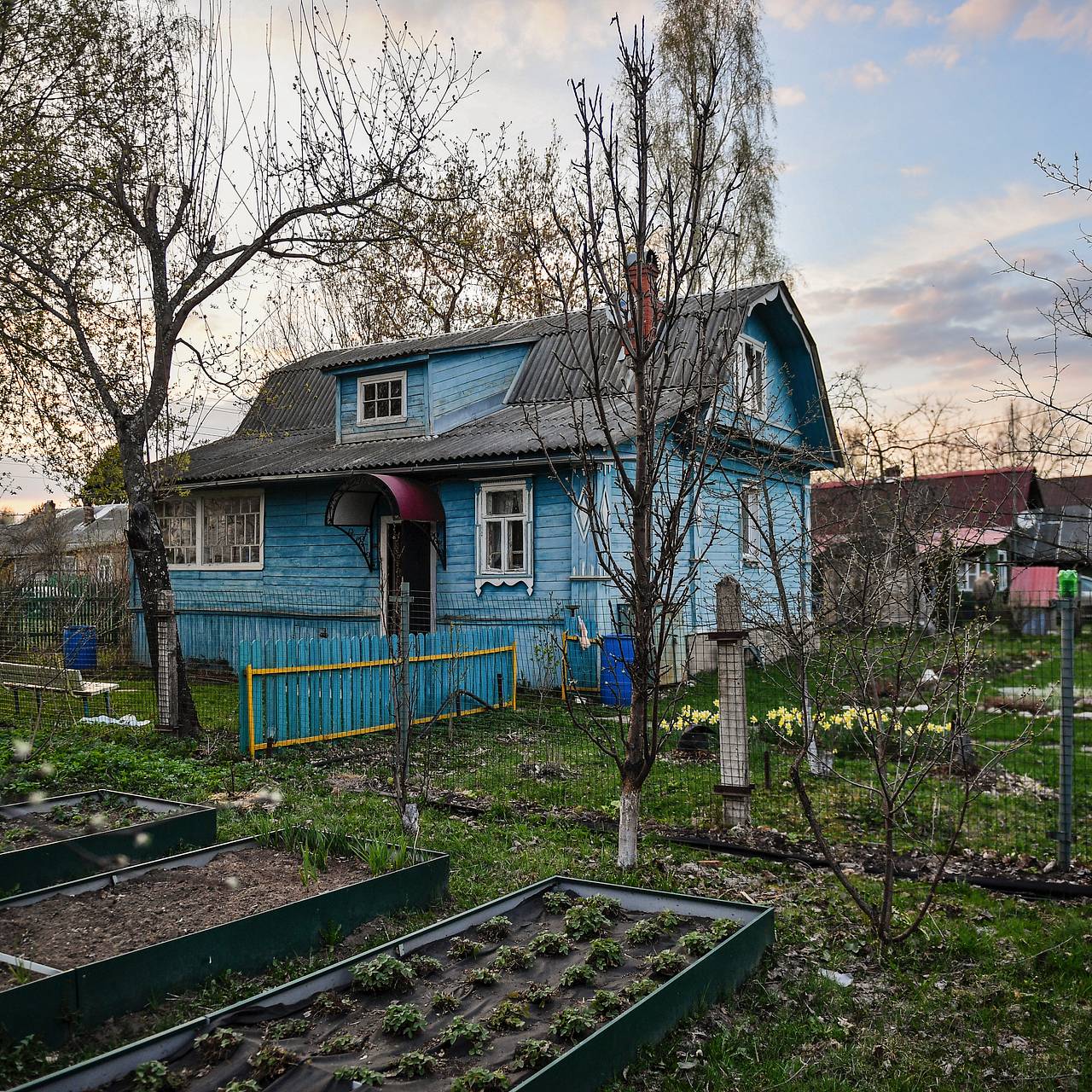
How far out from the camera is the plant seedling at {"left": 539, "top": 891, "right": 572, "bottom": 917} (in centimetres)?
491

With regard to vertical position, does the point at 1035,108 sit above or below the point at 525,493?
above

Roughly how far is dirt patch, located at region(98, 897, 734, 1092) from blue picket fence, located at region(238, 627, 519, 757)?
13.8 ft

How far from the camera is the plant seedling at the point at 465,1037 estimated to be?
3.42 m

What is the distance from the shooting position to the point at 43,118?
11867mm

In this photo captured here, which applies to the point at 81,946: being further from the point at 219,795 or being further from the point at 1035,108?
the point at 1035,108

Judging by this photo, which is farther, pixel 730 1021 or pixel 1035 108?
pixel 1035 108

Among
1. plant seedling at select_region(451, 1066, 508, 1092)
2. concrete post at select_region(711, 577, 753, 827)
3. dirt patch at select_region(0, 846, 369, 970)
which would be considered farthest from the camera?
concrete post at select_region(711, 577, 753, 827)

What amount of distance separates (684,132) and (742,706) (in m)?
18.6

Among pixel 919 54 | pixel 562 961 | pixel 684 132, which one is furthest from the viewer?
pixel 684 132

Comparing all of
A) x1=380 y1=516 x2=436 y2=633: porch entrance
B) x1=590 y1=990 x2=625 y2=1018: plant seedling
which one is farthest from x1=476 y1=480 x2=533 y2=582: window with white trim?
x1=590 y1=990 x2=625 y2=1018: plant seedling

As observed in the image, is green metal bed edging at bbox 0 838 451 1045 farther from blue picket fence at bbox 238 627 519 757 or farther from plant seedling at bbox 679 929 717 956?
blue picket fence at bbox 238 627 519 757

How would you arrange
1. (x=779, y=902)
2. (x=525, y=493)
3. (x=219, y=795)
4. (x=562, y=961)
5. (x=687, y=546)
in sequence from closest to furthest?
1. (x=562, y=961)
2. (x=779, y=902)
3. (x=219, y=795)
4. (x=525, y=493)
5. (x=687, y=546)

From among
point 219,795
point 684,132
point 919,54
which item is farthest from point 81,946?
point 684,132

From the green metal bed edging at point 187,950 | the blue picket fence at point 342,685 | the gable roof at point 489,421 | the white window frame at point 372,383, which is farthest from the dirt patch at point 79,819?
the white window frame at point 372,383
